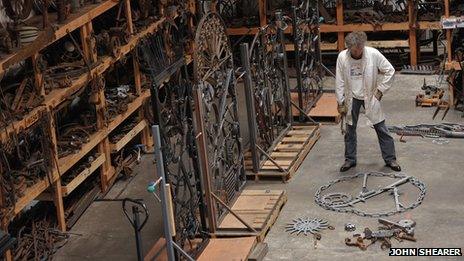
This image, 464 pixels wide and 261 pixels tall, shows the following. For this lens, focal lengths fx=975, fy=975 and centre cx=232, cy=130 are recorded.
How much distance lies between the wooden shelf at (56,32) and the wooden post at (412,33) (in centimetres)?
492

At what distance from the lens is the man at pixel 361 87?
11.1m

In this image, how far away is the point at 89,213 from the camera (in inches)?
440

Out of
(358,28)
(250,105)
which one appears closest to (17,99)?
(250,105)

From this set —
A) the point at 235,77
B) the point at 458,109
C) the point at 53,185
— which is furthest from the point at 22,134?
the point at 458,109

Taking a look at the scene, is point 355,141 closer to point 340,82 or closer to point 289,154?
point 340,82

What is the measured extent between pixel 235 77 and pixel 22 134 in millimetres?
2452

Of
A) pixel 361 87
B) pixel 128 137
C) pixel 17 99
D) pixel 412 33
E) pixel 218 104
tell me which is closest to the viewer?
pixel 17 99

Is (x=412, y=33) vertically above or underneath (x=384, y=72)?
underneath

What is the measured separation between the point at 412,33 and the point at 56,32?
6.56 m

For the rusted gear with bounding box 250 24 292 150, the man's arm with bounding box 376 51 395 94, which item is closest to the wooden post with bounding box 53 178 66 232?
the rusted gear with bounding box 250 24 292 150

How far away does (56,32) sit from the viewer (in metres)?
10.4

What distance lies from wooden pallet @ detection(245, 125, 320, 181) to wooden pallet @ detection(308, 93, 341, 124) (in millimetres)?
446

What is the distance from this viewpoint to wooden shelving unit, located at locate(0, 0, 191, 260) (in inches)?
385

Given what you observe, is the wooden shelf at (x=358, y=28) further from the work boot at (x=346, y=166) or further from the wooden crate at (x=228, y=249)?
the wooden crate at (x=228, y=249)
